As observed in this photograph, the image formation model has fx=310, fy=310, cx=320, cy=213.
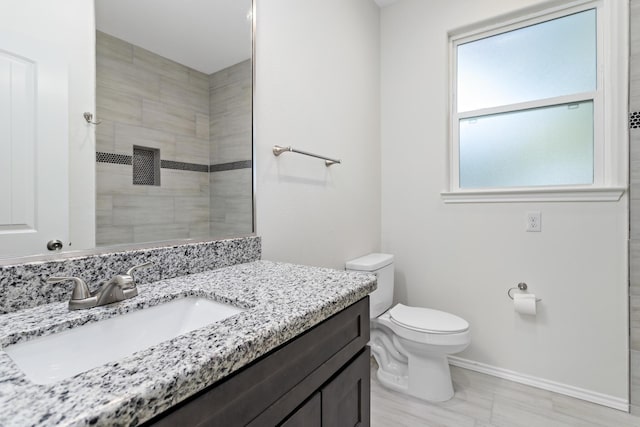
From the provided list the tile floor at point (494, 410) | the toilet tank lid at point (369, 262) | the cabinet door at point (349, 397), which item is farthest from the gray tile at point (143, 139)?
the tile floor at point (494, 410)

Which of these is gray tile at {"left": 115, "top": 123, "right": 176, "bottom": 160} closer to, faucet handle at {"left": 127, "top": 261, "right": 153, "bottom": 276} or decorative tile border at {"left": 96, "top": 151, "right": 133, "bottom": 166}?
decorative tile border at {"left": 96, "top": 151, "right": 133, "bottom": 166}

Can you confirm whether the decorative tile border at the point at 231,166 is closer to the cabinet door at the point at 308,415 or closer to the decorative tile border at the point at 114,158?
the decorative tile border at the point at 114,158

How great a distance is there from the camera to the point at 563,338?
1.81 meters

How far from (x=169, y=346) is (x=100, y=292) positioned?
1.21 feet

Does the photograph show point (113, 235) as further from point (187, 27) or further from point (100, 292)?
point (187, 27)

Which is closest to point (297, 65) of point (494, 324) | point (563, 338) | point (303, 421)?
point (303, 421)

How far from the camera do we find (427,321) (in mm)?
1783

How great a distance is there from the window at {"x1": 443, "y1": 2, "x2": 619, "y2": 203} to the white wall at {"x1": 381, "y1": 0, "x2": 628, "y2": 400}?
0.14 meters

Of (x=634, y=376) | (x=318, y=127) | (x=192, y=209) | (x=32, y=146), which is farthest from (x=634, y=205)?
(x=32, y=146)

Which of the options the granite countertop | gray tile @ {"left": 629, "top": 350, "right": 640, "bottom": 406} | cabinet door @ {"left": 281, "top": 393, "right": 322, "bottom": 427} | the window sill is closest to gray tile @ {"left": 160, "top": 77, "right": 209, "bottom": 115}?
the granite countertop

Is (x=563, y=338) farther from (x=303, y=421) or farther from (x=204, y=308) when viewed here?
(x=204, y=308)

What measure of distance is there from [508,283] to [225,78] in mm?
1990

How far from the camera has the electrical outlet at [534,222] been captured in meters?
1.87

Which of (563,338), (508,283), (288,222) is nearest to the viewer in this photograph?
(288,222)
